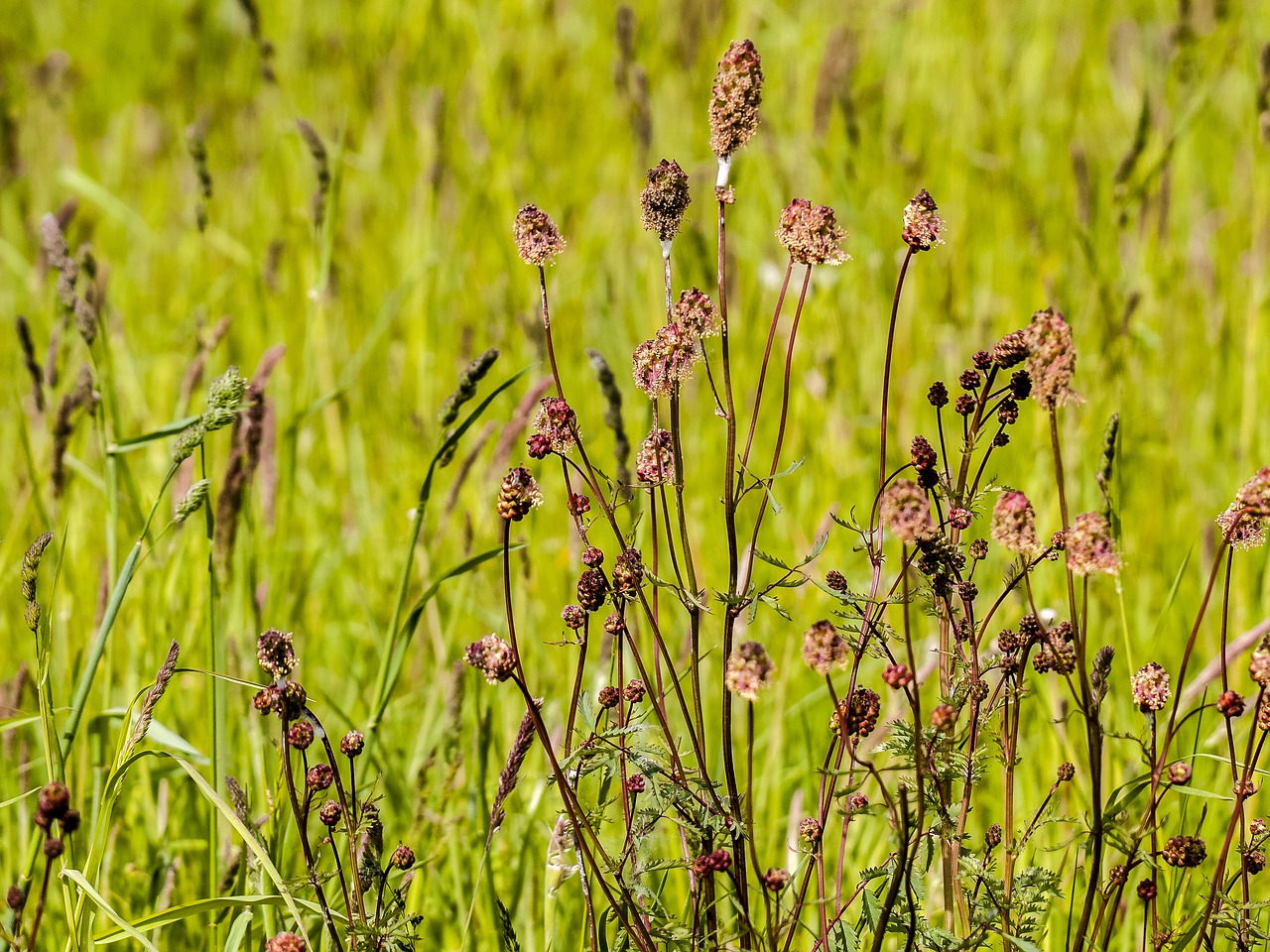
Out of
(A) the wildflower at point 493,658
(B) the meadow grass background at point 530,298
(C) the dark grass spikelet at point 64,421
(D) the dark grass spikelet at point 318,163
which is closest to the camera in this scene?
(A) the wildflower at point 493,658

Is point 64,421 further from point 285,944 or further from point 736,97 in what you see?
point 736,97

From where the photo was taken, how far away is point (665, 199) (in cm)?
128

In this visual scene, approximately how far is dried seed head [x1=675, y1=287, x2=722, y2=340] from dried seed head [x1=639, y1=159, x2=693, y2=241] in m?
0.07

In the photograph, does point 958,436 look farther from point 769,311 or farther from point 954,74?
point 954,74

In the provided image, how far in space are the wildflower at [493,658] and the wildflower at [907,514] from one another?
15.1 inches

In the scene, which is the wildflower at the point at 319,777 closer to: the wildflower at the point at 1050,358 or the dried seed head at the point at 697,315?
the dried seed head at the point at 697,315

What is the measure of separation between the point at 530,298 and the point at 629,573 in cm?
253

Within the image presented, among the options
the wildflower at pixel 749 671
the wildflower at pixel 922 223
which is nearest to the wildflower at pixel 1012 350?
the wildflower at pixel 922 223

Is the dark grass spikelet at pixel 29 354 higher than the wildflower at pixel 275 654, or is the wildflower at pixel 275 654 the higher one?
the dark grass spikelet at pixel 29 354

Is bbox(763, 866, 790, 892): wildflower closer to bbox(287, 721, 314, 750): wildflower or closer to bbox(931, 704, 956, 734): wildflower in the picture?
bbox(931, 704, 956, 734): wildflower

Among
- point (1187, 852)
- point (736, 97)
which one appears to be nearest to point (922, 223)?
point (736, 97)

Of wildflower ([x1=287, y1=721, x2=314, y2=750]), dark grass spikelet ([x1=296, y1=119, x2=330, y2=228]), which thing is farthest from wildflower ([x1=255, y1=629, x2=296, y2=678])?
dark grass spikelet ([x1=296, y1=119, x2=330, y2=228])

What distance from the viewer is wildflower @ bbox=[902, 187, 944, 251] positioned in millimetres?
1249

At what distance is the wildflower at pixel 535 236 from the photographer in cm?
128
